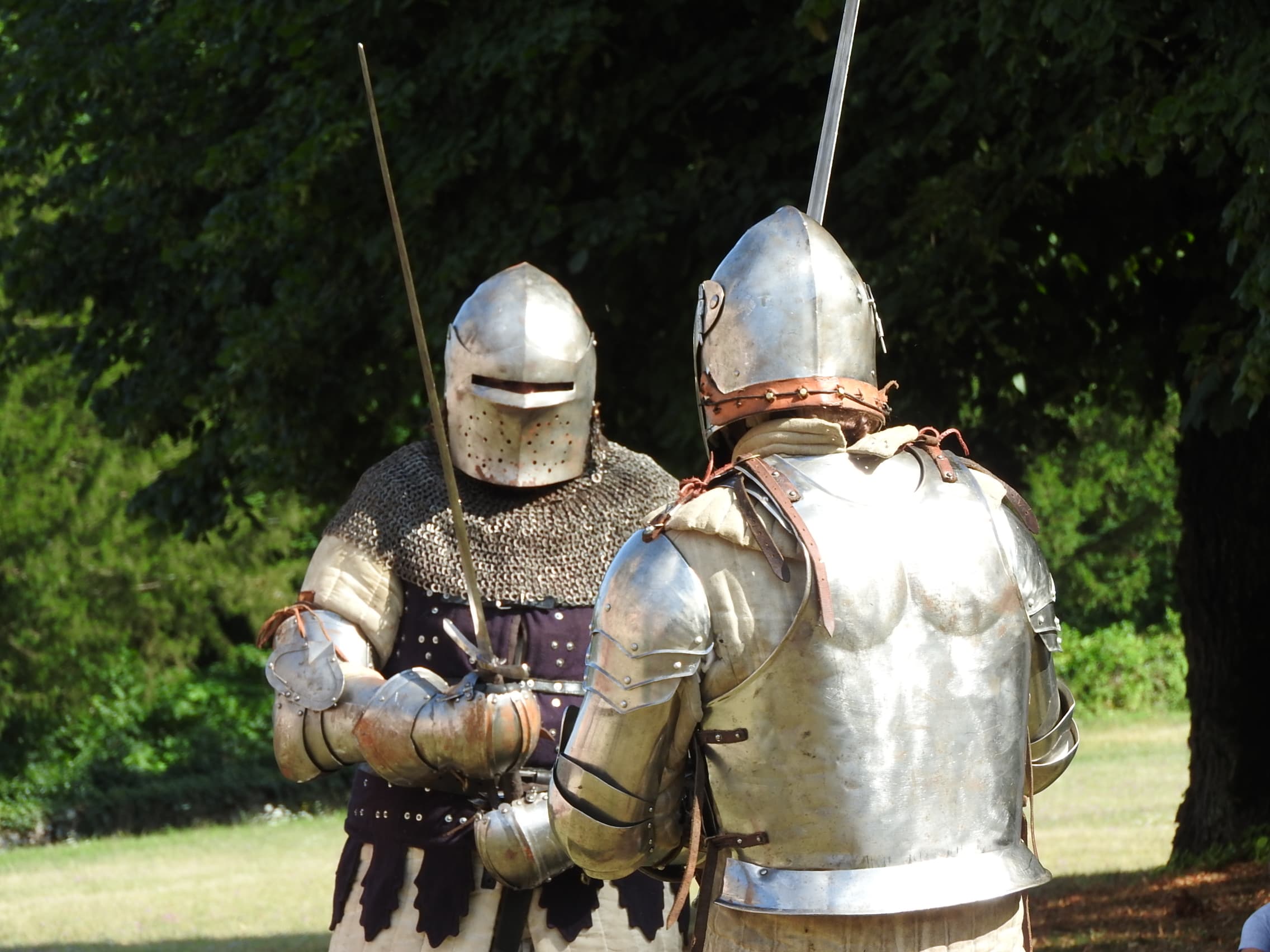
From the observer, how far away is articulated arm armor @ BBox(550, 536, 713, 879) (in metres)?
2.54

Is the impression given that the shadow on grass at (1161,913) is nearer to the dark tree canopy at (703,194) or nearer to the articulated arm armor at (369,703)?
the dark tree canopy at (703,194)

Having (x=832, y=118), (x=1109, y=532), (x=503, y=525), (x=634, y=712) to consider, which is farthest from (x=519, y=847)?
(x=1109, y=532)

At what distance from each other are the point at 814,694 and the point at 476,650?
4.17 ft

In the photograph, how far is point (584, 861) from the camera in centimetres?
271

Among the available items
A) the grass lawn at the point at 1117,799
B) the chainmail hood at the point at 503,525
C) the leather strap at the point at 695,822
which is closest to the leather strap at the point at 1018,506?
the leather strap at the point at 695,822

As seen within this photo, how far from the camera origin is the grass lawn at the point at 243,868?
37.8 feet

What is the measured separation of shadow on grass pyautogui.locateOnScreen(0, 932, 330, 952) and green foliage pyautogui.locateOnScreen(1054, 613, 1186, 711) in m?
17.3

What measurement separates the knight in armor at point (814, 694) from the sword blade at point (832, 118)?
513 millimetres

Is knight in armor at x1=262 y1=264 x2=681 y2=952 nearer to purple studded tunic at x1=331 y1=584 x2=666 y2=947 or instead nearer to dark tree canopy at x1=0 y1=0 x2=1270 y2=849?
purple studded tunic at x1=331 y1=584 x2=666 y2=947

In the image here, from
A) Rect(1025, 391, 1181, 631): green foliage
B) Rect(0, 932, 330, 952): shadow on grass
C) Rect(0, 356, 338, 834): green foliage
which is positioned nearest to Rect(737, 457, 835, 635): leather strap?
Rect(0, 932, 330, 952): shadow on grass

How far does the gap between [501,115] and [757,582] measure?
5.24 meters

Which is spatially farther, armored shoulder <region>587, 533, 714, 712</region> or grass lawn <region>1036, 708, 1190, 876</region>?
grass lawn <region>1036, 708, 1190, 876</region>

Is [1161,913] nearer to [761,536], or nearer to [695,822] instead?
[695,822]

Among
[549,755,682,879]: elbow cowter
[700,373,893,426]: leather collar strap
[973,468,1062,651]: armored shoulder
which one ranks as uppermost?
[700,373,893,426]: leather collar strap
